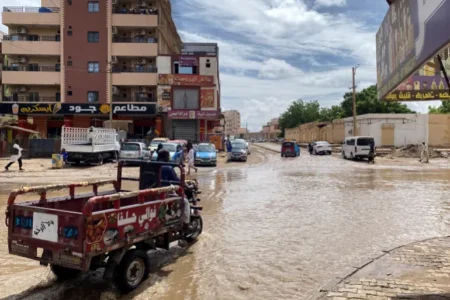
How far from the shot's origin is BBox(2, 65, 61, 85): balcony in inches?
1716

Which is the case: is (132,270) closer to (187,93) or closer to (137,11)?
(187,93)

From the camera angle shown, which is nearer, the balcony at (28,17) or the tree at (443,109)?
the balcony at (28,17)

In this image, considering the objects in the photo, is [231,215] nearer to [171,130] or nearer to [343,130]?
[171,130]

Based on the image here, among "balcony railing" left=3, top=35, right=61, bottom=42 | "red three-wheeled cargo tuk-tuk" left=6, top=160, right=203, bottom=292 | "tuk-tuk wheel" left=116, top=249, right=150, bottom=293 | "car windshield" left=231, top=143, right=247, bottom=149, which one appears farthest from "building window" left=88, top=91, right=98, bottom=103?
"tuk-tuk wheel" left=116, top=249, right=150, bottom=293

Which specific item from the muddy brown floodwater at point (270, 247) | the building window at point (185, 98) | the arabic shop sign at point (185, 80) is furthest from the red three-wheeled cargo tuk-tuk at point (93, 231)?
the arabic shop sign at point (185, 80)

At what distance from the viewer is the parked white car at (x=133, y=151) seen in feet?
90.3

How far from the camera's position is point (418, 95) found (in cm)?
1170

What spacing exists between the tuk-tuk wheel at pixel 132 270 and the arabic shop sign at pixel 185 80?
39584mm

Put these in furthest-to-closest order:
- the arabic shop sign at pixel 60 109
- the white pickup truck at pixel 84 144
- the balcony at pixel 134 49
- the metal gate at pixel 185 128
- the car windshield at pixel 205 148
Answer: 1. the metal gate at pixel 185 128
2. the balcony at pixel 134 49
3. the arabic shop sign at pixel 60 109
4. the car windshield at pixel 205 148
5. the white pickup truck at pixel 84 144

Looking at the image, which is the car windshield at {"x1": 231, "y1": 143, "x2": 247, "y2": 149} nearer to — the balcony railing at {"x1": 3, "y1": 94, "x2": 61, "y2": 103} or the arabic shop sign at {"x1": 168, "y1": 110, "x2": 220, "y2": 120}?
the arabic shop sign at {"x1": 168, "y1": 110, "x2": 220, "y2": 120}

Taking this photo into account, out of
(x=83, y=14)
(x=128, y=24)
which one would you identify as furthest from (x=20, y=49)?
(x=128, y=24)

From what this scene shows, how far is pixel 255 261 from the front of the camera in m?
6.62

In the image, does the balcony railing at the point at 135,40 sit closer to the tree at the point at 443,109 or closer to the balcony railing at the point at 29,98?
→ the balcony railing at the point at 29,98

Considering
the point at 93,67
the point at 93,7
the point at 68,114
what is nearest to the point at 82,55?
the point at 93,67
